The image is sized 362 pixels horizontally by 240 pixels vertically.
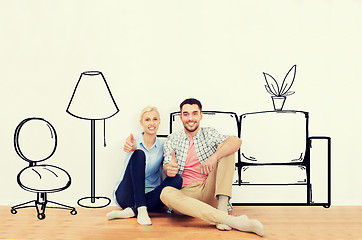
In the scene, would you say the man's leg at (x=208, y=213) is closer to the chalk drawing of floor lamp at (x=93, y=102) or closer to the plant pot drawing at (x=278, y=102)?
the chalk drawing of floor lamp at (x=93, y=102)

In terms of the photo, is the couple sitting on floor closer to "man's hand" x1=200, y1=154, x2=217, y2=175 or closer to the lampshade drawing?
"man's hand" x1=200, y1=154, x2=217, y2=175

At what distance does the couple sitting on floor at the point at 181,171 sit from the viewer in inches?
85.4

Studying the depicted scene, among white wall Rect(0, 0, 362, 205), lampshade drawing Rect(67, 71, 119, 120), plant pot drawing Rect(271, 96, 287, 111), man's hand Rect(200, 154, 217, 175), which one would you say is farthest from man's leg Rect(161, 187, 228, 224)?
plant pot drawing Rect(271, 96, 287, 111)

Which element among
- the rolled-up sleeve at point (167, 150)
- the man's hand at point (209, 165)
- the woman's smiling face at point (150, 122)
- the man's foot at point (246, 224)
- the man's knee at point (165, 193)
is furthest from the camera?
the woman's smiling face at point (150, 122)

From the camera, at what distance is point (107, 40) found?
271cm

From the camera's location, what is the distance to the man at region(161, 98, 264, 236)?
2055 mm

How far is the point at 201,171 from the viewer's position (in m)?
2.31

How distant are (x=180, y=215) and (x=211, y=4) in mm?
1688

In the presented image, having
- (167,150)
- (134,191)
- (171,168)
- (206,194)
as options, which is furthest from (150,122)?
(206,194)

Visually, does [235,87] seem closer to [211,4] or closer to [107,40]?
[211,4]

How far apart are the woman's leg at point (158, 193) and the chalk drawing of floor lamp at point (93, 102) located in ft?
1.55

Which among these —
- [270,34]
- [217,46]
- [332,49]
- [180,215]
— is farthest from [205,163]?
[332,49]

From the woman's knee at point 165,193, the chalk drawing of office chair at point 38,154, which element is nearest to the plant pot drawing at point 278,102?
the woman's knee at point 165,193

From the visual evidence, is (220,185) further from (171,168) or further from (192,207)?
(171,168)
